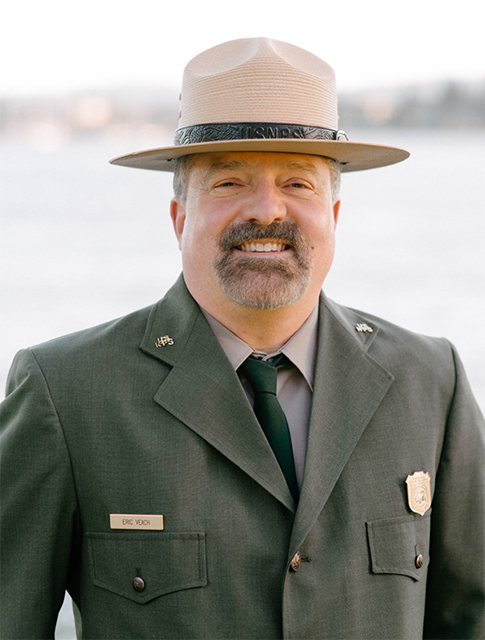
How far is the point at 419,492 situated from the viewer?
210 centimetres

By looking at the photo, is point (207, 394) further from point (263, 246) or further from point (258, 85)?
point (258, 85)

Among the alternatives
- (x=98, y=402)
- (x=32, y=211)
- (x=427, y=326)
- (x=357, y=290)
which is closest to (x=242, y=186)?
(x=98, y=402)

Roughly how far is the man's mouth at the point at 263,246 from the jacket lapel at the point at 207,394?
0.80ft

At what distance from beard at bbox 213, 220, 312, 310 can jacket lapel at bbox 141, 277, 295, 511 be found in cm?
17

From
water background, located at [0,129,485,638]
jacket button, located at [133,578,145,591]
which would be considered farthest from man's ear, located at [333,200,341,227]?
water background, located at [0,129,485,638]

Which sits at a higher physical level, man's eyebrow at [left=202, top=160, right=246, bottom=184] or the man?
man's eyebrow at [left=202, top=160, right=246, bottom=184]

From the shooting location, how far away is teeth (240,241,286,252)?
200 centimetres

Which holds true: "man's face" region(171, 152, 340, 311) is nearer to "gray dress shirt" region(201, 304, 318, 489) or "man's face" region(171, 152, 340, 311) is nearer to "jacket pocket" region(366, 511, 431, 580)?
"gray dress shirt" region(201, 304, 318, 489)

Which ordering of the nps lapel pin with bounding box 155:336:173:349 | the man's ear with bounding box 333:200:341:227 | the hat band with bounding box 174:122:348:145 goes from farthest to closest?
the man's ear with bounding box 333:200:341:227 < the nps lapel pin with bounding box 155:336:173:349 < the hat band with bounding box 174:122:348:145

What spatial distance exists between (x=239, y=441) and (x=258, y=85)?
899 mm

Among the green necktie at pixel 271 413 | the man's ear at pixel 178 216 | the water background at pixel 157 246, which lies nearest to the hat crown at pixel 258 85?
the man's ear at pixel 178 216

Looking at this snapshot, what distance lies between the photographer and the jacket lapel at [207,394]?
6.43 ft

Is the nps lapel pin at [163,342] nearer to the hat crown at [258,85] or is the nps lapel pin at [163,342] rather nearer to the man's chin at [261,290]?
the man's chin at [261,290]

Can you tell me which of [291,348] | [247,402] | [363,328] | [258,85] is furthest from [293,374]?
[258,85]
